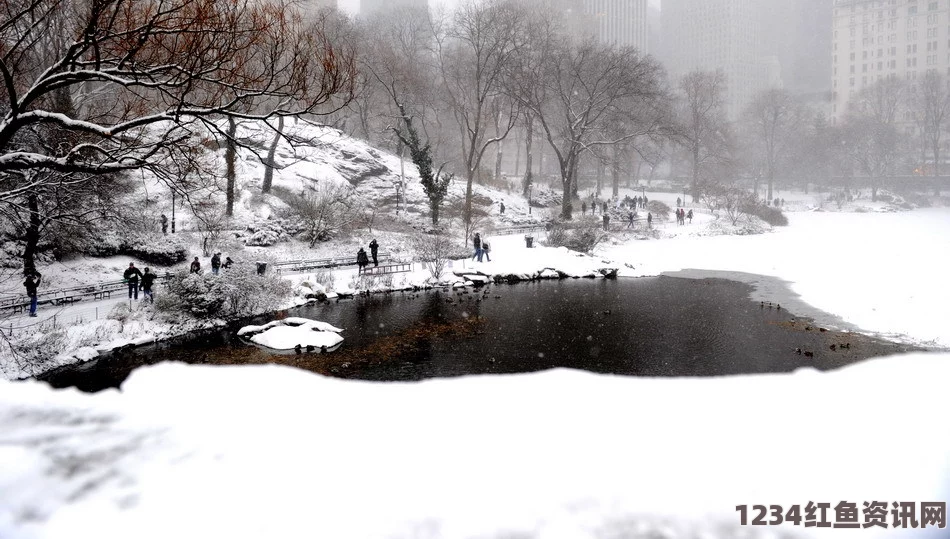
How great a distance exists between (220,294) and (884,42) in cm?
11973


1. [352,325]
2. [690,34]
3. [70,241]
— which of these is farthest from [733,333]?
[690,34]

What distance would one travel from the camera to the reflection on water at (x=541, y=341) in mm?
11734

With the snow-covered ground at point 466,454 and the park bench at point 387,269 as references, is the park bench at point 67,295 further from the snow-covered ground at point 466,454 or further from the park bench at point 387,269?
the snow-covered ground at point 466,454

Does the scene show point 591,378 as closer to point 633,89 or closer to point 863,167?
point 633,89

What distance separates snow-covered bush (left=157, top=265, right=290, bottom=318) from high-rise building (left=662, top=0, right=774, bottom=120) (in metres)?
143

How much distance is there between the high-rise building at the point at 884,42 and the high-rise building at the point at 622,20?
47461 millimetres

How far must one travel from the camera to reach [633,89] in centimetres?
3744

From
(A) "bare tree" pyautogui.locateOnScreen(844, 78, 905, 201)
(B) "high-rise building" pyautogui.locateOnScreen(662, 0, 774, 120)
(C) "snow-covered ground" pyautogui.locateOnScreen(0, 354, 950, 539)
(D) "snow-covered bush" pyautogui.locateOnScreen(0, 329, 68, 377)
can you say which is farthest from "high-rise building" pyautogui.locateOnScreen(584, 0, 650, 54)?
(C) "snow-covered ground" pyautogui.locateOnScreen(0, 354, 950, 539)

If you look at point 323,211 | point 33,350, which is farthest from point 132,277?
point 323,211

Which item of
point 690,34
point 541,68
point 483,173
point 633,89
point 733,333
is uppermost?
point 690,34

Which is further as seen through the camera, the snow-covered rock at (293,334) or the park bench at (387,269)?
the park bench at (387,269)

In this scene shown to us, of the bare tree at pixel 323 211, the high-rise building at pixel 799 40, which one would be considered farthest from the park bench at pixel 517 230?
the high-rise building at pixel 799 40

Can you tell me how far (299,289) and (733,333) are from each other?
1515cm

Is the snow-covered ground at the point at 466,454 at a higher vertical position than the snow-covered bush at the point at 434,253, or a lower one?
lower
